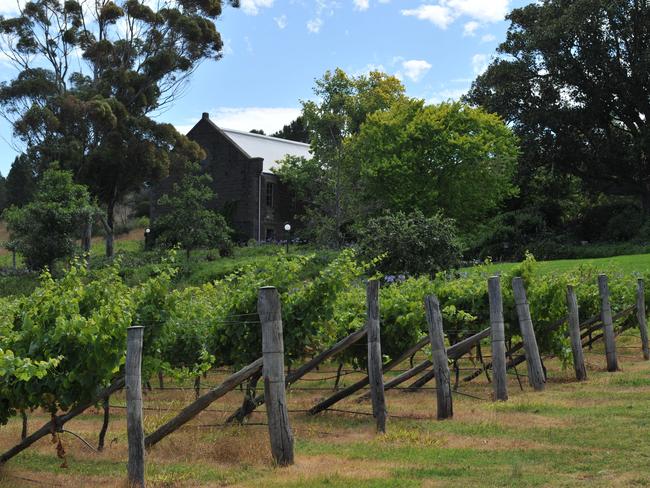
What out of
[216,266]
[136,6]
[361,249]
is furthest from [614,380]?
[136,6]

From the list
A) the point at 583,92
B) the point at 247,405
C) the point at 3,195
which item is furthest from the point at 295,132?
the point at 247,405

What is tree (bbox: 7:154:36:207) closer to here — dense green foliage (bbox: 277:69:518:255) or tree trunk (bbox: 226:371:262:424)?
dense green foliage (bbox: 277:69:518:255)

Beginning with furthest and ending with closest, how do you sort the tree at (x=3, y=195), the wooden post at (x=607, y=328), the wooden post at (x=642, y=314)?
the tree at (x=3, y=195), the wooden post at (x=642, y=314), the wooden post at (x=607, y=328)

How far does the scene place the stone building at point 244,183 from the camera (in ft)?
187

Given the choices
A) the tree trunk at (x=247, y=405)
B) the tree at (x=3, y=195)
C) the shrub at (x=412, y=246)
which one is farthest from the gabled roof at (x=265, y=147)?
the tree trunk at (x=247, y=405)

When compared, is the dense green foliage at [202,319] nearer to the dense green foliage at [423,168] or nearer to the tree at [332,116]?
the dense green foliage at [423,168]

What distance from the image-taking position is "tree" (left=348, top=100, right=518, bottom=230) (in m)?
43.0

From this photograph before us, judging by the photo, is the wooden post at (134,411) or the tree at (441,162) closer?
the wooden post at (134,411)

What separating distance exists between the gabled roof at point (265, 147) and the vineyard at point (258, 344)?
142 ft

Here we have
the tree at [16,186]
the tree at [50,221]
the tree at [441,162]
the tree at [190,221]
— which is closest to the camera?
the tree at [50,221]

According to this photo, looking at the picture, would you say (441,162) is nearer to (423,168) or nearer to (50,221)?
(423,168)

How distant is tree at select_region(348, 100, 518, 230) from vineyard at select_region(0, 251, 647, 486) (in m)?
26.7

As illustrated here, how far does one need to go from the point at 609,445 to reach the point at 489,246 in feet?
118

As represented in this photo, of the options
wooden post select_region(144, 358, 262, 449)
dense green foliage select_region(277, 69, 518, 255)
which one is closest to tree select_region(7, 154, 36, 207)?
dense green foliage select_region(277, 69, 518, 255)
